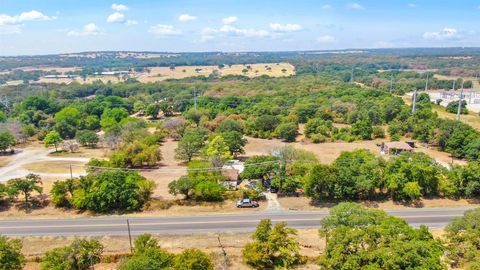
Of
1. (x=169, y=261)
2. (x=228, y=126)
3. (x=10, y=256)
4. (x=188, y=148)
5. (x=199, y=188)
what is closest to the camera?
(x=169, y=261)

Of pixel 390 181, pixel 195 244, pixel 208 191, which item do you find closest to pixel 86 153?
pixel 208 191

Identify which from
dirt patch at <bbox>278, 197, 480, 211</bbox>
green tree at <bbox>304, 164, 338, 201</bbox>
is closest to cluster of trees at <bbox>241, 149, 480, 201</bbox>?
green tree at <bbox>304, 164, 338, 201</bbox>

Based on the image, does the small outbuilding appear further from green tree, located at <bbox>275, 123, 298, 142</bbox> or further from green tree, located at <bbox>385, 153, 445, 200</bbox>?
green tree, located at <bbox>275, 123, 298, 142</bbox>

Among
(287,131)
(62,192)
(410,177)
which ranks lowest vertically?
(62,192)

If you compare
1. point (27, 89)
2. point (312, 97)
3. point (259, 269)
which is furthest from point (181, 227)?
point (27, 89)

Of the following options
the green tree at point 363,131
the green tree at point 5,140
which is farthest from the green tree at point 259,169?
the green tree at point 5,140

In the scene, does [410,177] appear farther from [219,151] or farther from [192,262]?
[192,262]

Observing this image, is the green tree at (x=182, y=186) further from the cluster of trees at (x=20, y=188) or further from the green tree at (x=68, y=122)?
the green tree at (x=68, y=122)
